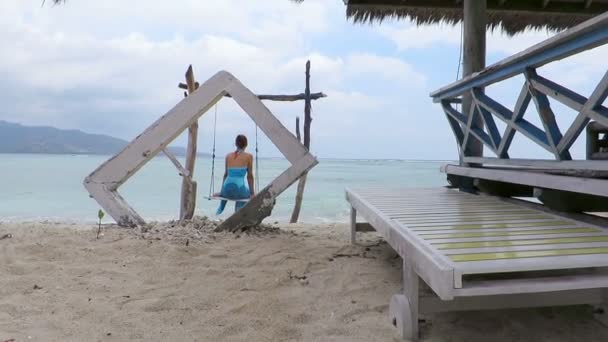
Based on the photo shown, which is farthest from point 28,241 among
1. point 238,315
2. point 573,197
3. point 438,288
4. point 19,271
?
point 573,197

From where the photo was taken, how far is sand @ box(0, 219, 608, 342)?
215cm

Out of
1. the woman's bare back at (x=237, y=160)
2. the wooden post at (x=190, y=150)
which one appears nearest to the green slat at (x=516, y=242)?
the woman's bare back at (x=237, y=160)

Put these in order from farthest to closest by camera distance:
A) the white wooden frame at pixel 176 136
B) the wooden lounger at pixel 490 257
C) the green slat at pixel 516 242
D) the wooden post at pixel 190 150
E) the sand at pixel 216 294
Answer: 1. the wooden post at pixel 190 150
2. the white wooden frame at pixel 176 136
3. the sand at pixel 216 294
4. the green slat at pixel 516 242
5. the wooden lounger at pixel 490 257

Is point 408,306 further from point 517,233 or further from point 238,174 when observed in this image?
point 238,174

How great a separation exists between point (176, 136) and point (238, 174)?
1.05 meters

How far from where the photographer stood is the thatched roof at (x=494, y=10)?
5289 millimetres

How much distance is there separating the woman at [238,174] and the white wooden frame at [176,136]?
0.92m

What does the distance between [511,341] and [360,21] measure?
4.50m

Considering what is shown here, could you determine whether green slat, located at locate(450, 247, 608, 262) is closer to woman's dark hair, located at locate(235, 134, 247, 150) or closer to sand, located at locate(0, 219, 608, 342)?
sand, located at locate(0, 219, 608, 342)

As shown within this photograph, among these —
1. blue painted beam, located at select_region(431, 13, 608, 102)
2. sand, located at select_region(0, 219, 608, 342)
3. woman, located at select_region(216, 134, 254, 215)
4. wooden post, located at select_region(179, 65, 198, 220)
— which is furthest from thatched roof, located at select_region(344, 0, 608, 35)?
sand, located at select_region(0, 219, 608, 342)

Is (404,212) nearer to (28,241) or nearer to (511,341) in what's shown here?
(511,341)

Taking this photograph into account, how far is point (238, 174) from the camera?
546 cm

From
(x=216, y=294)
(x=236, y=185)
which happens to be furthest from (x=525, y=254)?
(x=236, y=185)

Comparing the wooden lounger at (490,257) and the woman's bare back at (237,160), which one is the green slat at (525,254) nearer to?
the wooden lounger at (490,257)
